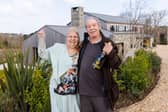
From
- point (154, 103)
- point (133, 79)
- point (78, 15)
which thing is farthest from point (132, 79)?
point (78, 15)

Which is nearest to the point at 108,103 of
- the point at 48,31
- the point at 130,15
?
the point at 48,31

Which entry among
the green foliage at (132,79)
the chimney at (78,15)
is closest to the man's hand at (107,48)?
the green foliage at (132,79)

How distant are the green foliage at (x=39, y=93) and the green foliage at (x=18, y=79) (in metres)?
0.13

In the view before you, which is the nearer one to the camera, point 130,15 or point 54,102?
point 54,102

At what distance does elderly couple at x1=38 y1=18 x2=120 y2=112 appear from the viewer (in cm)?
270

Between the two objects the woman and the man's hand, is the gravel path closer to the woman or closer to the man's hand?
the woman

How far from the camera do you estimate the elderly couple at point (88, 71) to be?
270 cm

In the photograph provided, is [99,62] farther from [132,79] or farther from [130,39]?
[130,39]

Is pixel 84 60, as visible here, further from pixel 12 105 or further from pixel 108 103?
pixel 12 105

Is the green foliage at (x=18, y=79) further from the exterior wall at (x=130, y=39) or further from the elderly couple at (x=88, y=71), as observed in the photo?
the exterior wall at (x=130, y=39)

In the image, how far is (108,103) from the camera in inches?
113

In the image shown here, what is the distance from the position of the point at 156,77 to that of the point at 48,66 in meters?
7.47

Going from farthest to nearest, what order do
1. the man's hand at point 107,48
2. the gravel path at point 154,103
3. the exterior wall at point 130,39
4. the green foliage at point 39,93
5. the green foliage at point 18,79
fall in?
the exterior wall at point 130,39
the gravel path at point 154,103
the green foliage at point 18,79
the green foliage at point 39,93
the man's hand at point 107,48

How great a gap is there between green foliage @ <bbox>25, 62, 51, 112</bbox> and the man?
1201mm
